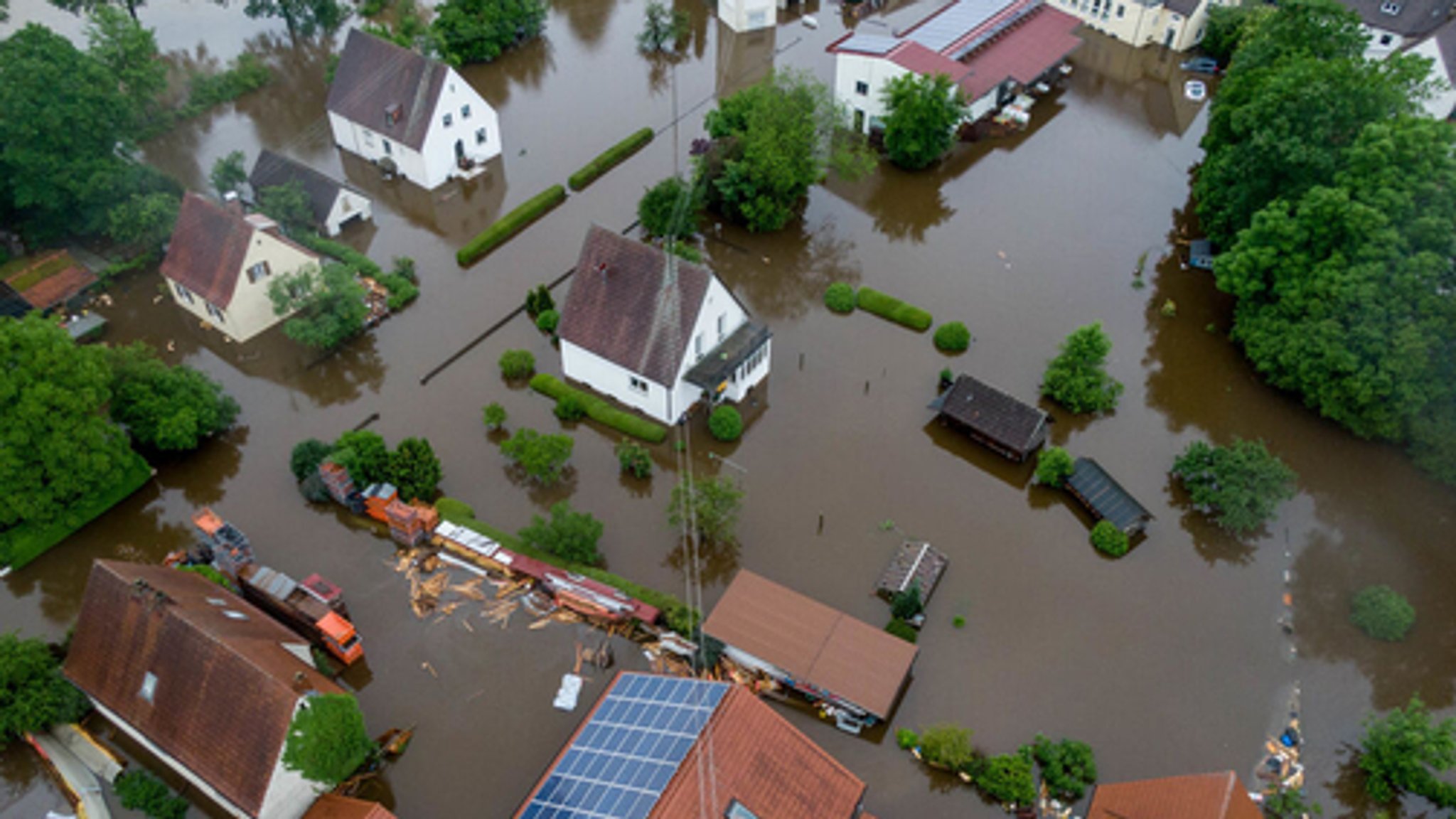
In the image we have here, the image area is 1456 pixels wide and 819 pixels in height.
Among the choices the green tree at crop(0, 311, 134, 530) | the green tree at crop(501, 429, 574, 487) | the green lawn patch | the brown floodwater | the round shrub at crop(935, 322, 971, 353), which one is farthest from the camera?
the round shrub at crop(935, 322, 971, 353)

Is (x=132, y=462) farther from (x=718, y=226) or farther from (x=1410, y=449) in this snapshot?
(x=1410, y=449)

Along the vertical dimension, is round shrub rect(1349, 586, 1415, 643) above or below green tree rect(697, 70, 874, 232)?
below

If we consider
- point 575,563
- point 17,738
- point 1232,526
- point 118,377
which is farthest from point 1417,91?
point 17,738

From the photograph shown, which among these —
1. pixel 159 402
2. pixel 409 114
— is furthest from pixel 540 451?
pixel 409 114

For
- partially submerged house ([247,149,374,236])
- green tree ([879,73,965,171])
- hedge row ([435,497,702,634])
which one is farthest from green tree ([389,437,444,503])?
green tree ([879,73,965,171])

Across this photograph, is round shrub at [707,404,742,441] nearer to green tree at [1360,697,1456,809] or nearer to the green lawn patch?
the green lawn patch

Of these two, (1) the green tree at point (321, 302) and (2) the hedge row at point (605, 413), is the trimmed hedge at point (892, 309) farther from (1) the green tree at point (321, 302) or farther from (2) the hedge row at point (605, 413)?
(1) the green tree at point (321, 302)
